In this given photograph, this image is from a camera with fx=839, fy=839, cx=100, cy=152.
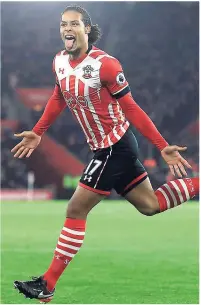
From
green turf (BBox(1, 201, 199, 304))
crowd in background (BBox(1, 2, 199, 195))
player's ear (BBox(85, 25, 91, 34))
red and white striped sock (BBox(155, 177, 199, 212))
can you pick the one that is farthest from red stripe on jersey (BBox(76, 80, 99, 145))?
crowd in background (BBox(1, 2, 199, 195))

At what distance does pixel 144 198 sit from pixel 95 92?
1219mm

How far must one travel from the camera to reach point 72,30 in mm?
7473

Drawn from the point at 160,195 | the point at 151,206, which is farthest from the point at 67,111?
the point at 151,206

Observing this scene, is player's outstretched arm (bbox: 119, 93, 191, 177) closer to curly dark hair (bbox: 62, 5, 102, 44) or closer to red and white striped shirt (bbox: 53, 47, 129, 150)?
red and white striped shirt (bbox: 53, 47, 129, 150)

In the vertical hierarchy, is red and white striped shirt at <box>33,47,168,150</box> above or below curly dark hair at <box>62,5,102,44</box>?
below

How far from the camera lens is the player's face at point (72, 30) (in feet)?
24.5

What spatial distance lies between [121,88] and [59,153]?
96.3 ft

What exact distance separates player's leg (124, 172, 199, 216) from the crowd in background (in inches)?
1110

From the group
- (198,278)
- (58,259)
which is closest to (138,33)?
(198,278)

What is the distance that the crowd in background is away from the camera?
3794 cm

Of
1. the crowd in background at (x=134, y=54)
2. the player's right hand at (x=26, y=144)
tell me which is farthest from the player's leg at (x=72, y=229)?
the crowd in background at (x=134, y=54)

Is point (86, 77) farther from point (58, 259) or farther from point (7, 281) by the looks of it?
point (7, 281)

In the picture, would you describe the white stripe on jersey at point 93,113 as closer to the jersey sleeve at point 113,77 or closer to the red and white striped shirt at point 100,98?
the red and white striped shirt at point 100,98

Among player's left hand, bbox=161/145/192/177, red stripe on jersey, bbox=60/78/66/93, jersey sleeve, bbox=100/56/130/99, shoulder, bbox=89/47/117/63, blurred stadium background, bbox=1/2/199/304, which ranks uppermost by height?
shoulder, bbox=89/47/117/63
